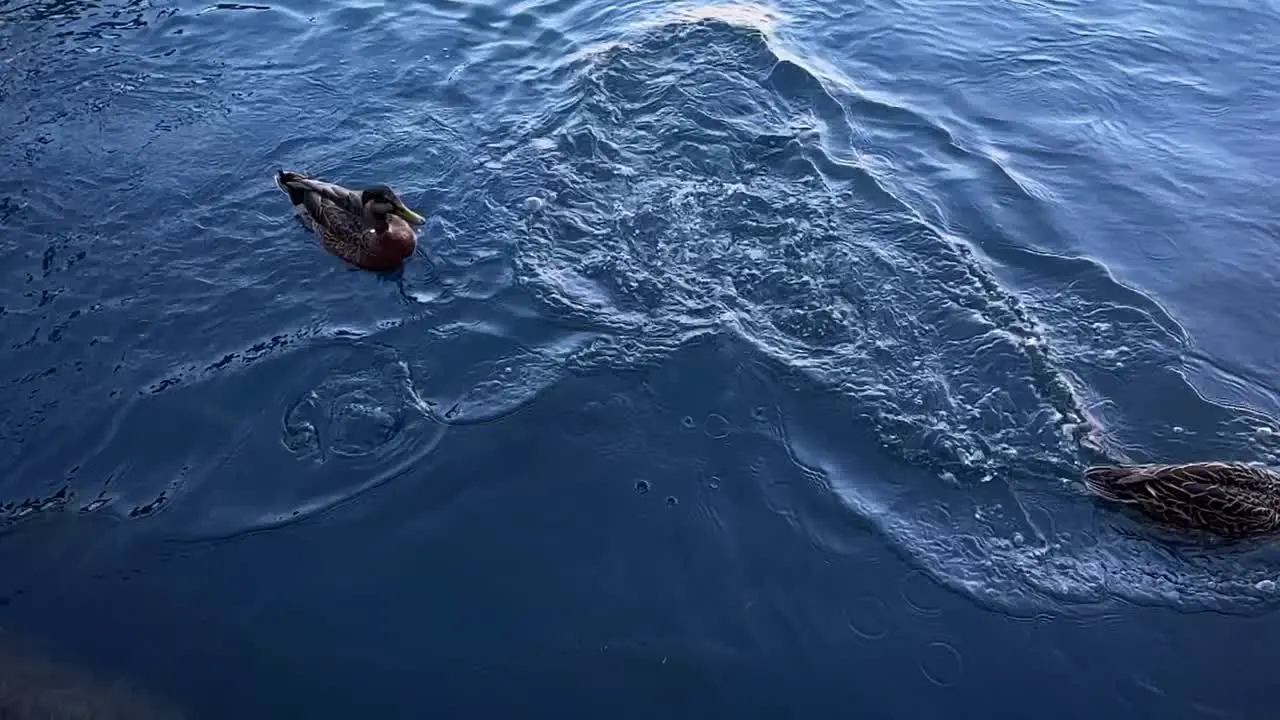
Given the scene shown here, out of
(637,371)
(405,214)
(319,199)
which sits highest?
(405,214)

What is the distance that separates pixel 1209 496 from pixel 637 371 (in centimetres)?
395

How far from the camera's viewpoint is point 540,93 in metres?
10.4

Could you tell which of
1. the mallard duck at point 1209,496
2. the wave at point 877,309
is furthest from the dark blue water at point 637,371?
the mallard duck at point 1209,496

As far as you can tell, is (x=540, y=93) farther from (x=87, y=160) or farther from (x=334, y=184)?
(x=87, y=160)

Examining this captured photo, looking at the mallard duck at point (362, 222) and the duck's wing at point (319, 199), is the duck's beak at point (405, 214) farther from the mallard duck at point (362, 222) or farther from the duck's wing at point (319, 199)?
the duck's wing at point (319, 199)

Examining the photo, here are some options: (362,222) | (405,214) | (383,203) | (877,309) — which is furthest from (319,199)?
(877,309)

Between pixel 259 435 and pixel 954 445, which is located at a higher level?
pixel 954 445

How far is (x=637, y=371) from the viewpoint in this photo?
7383mm

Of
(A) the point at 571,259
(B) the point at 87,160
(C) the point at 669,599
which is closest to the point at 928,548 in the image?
(C) the point at 669,599

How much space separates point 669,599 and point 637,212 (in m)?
3.84

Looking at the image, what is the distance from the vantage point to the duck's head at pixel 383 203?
7941 mm

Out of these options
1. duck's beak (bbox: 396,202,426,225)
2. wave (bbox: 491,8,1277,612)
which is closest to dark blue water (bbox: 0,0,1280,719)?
wave (bbox: 491,8,1277,612)

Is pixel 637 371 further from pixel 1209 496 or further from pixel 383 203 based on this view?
pixel 1209 496

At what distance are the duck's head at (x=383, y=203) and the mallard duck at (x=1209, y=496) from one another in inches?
227
